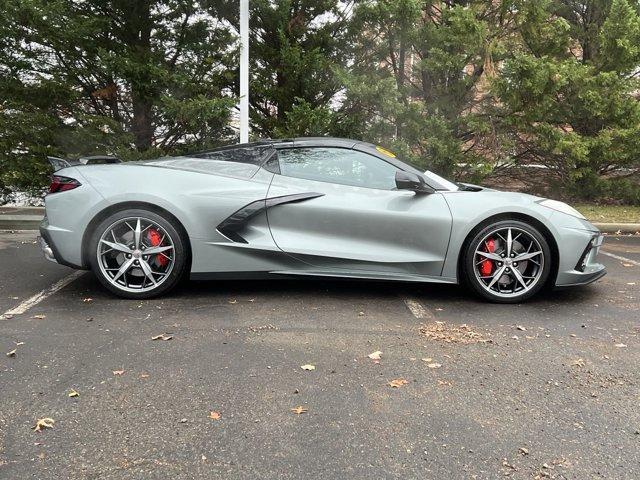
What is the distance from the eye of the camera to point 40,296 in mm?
4367

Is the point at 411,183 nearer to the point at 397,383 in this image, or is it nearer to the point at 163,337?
the point at 397,383

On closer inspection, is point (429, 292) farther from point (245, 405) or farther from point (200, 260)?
point (245, 405)

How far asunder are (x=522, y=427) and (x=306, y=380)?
1.08 m

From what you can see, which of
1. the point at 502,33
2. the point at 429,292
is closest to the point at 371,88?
the point at 502,33

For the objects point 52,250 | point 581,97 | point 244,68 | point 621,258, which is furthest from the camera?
point 581,97

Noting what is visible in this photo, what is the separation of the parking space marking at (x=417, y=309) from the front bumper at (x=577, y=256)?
109cm

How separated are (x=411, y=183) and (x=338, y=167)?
0.61 metres

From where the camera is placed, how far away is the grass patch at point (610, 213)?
8.59 meters

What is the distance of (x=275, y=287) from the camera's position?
473 cm

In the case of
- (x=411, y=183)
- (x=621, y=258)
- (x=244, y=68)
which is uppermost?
(x=244, y=68)

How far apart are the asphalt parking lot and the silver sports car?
26 centimetres

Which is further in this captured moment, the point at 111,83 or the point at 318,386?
the point at 111,83

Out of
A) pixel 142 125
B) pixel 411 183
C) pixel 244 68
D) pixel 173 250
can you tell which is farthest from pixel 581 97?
pixel 173 250

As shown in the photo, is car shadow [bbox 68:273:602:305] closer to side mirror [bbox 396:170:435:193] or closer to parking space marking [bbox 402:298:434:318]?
parking space marking [bbox 402:298:434:318]
